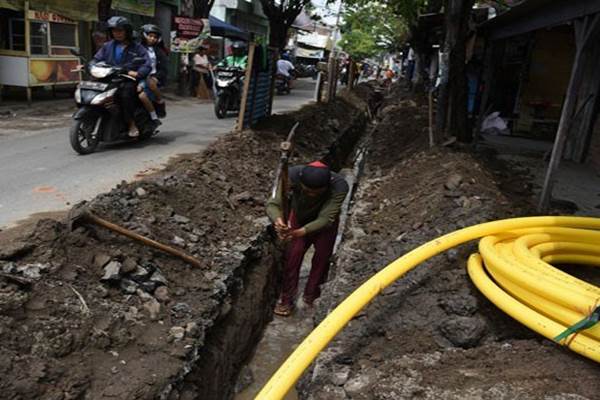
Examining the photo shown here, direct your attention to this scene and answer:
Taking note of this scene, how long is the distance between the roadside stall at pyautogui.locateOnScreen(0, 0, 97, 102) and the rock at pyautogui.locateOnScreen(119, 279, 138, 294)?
922 cm

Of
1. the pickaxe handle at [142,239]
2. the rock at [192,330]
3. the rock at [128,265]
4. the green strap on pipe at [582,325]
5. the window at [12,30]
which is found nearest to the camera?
the green strap on pipe at [582,325]

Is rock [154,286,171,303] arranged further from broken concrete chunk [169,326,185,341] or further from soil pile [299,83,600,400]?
soil pile [299,83,600,400]

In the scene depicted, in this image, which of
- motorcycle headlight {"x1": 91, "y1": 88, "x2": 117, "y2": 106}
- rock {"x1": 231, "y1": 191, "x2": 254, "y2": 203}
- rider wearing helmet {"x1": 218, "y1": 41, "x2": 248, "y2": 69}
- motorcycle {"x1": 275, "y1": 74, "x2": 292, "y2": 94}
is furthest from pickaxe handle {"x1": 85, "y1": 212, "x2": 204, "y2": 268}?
motorcycle {"x1": 275, "y1": 74, "x2": 292, "y2": 94}

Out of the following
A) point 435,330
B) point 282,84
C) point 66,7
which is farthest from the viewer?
point 282,84

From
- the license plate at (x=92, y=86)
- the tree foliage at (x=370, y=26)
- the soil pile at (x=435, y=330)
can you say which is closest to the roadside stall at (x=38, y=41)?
the license plate at (x=92, y=86)

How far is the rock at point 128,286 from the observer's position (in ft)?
12.3

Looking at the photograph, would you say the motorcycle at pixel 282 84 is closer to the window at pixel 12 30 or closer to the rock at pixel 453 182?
the window at pixel 12 30

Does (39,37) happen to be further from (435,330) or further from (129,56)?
(435,330)

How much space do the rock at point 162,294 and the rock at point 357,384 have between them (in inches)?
58.5

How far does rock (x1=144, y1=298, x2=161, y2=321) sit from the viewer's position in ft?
12.2

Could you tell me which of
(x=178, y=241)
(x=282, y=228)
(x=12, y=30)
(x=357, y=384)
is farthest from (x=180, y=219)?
(x=12, y=30)

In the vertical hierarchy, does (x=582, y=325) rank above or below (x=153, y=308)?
above

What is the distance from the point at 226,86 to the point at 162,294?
27.8ft

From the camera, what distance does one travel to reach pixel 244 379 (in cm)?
461
